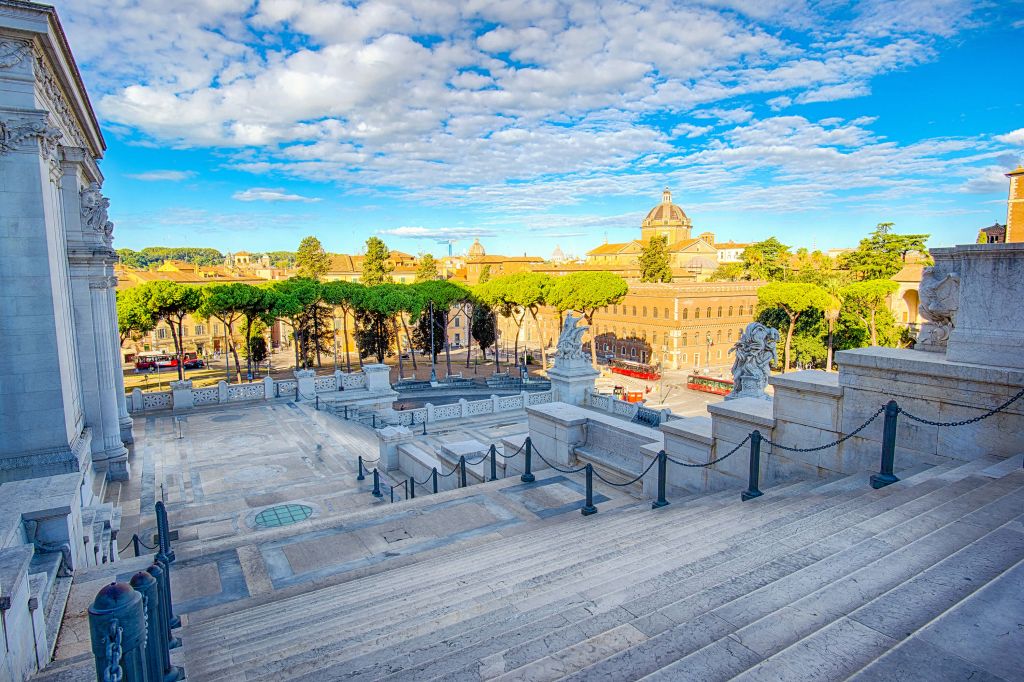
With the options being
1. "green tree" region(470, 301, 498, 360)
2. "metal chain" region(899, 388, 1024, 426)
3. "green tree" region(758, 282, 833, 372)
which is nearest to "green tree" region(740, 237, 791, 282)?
"green tree" region(758, 282, 833, 372)

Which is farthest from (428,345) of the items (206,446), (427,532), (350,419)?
(427,532)

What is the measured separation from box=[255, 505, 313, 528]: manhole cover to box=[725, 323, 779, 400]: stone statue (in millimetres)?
8744

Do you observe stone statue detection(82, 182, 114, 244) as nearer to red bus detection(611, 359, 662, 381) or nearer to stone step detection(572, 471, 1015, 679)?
stone step detection(572, 471, 1015, 679)

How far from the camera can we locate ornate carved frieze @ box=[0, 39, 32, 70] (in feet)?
30.3

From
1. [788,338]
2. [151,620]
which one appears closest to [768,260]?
[788,338]

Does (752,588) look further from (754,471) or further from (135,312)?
(135,312)

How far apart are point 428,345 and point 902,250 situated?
45939 millimetres

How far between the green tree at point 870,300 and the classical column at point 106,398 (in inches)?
1690

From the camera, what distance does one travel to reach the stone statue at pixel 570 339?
57.0 ft

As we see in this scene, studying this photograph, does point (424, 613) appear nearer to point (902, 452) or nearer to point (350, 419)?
point (902, 452)

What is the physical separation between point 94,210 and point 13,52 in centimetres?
455

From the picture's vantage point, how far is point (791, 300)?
135 feet

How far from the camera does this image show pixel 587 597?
418 cm

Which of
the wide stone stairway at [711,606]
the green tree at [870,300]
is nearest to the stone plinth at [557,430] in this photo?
the wide stone stairway at [711,606]
